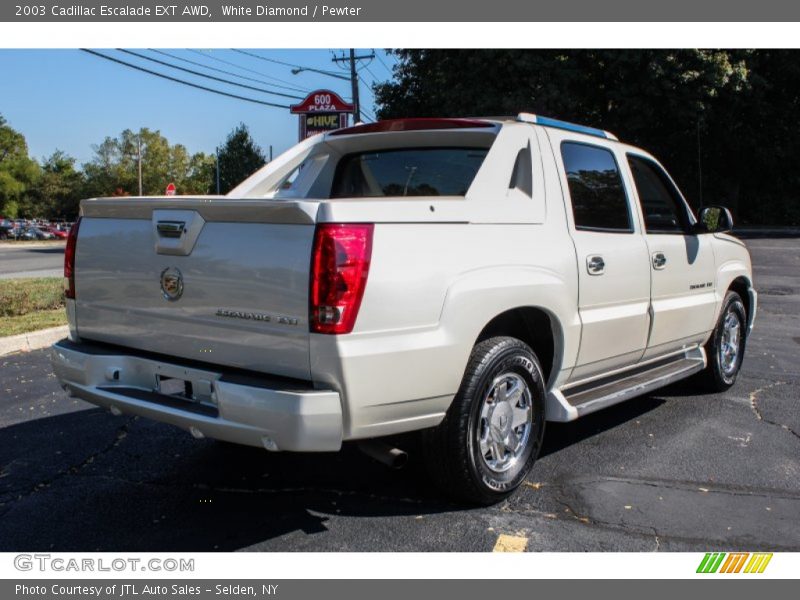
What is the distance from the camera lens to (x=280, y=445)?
3068 millimetres

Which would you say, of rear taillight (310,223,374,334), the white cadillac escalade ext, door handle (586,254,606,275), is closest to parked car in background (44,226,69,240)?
the white cadillac escalade ext

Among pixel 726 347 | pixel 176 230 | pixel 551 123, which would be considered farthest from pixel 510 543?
pixel 726 347

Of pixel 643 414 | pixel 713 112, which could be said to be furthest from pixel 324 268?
pixel 713 112

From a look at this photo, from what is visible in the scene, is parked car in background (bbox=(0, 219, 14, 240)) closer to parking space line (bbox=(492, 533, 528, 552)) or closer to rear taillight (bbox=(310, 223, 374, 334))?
rear taillight (bbox=(310, 223, 374, 334))

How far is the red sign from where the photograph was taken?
17312mm

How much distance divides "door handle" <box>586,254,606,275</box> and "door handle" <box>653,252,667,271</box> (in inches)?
27.5

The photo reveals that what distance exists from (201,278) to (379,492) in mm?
1517

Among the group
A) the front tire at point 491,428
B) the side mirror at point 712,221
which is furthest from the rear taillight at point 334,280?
the side mirror at point 712,221

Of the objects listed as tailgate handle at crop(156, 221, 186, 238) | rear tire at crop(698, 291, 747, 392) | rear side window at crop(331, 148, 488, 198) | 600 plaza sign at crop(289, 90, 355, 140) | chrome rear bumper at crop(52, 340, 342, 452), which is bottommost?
rear tire at crop(698, 291, 747, 392)

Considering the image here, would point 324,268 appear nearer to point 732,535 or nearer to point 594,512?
point 594,512

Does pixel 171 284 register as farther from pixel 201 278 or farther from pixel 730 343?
pixel 730 343

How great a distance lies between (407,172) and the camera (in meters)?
4.69

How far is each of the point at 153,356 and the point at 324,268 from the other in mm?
1198

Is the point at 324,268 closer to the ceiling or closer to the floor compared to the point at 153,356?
closer to the ceiling
